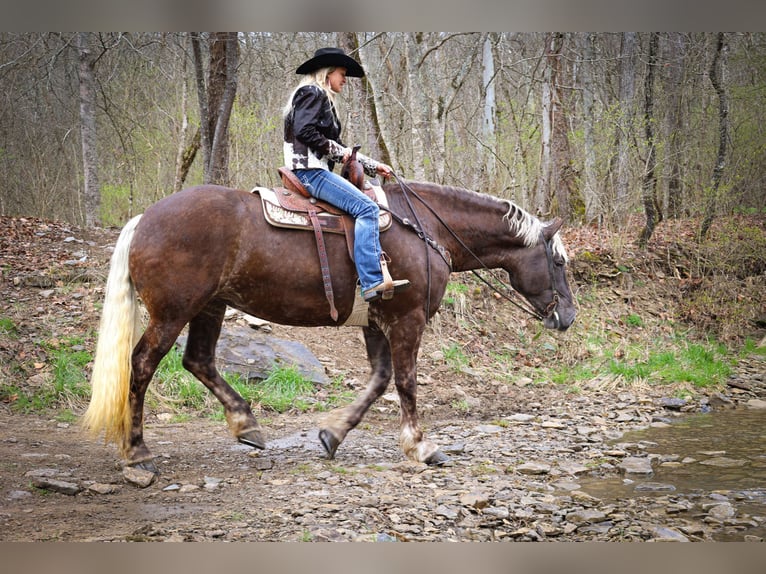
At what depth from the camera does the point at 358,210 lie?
4.34m

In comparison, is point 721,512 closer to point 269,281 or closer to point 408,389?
point 408,389

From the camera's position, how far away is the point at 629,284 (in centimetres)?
921

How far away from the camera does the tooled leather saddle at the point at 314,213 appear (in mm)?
4320

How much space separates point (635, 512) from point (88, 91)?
8.94m

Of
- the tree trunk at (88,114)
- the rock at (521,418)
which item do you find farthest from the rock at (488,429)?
the tree trunk at (88,114)

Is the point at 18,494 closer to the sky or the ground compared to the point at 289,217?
closer to the ground

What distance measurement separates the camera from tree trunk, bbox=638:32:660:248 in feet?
30.4

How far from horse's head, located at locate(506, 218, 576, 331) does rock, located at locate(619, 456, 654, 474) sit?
1089 mm

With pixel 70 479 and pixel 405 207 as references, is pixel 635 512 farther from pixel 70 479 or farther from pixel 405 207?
pixel 70 479

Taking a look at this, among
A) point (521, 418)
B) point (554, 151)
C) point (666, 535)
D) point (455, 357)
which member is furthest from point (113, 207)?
point (666, 535)

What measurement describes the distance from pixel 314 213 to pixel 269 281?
1.76ft

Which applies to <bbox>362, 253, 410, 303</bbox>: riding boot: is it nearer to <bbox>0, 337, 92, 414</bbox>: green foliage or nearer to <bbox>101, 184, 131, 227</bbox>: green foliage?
<bbox>0, 337, 92, 414</bbox>: green foliage
